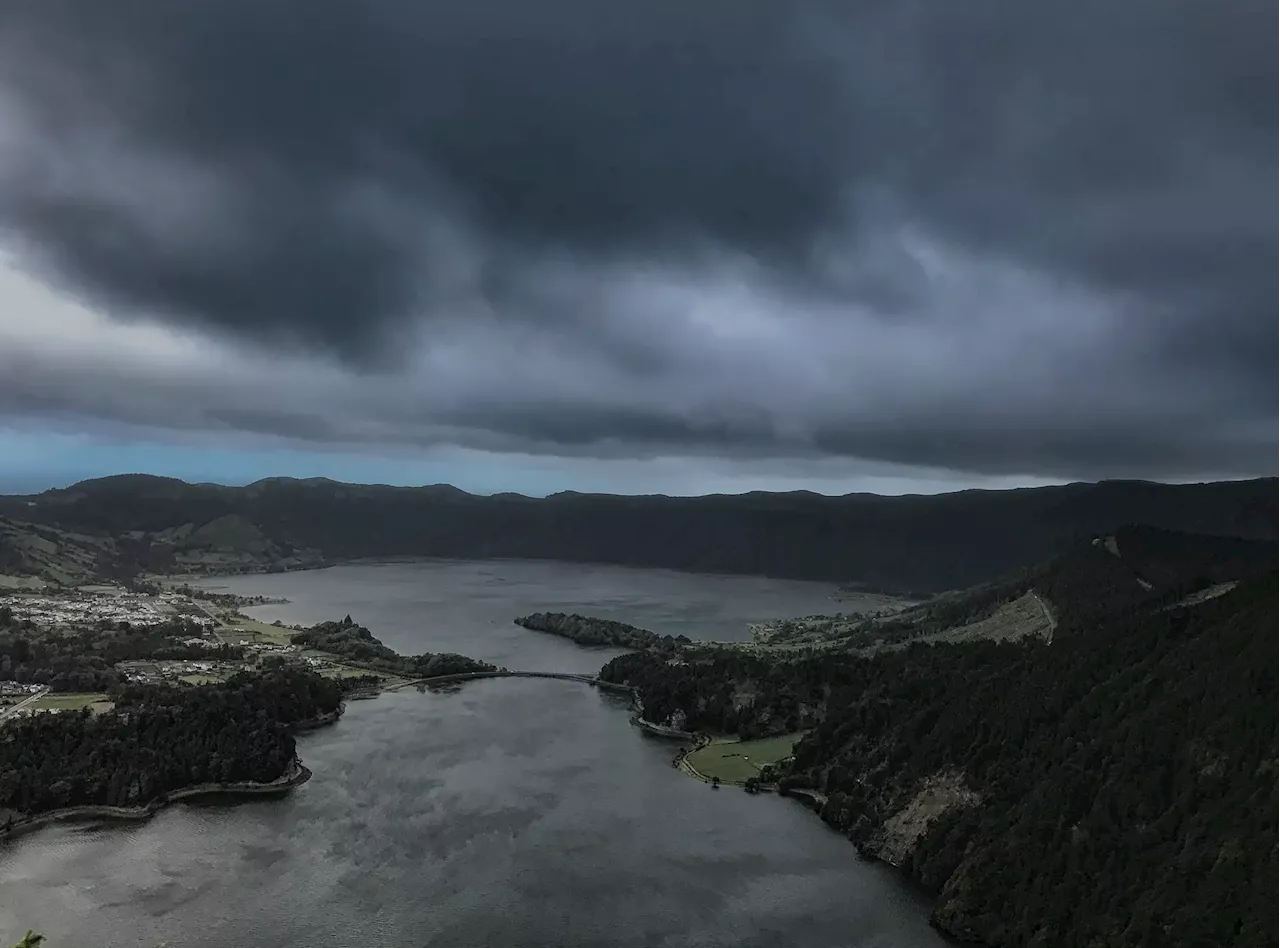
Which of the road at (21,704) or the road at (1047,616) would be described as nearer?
the road at (21,704)

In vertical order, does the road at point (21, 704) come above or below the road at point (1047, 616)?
below

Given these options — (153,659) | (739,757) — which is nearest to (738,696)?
(739,757)

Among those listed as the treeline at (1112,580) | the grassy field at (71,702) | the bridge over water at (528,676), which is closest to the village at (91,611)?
the grassy field at (71,702)

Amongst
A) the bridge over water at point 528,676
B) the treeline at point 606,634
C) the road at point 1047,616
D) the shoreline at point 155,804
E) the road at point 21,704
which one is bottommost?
the shoreline at point 155,804

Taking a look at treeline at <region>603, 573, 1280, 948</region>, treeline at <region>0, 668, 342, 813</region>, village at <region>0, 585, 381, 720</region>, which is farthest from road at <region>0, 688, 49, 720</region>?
treeline at <region>603, 573, 1280, 948</region>

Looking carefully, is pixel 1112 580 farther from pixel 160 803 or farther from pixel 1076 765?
pixel 160 803

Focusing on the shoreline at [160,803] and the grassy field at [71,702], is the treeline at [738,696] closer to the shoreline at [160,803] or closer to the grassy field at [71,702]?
the shoreline at [160,803]

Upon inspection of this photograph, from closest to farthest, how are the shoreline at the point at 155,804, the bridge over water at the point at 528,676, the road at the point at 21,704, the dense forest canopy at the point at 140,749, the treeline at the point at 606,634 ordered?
1. the shoreline at the point at 155,804
2. the dense forest canopy at the point at 140,749
3. the road at the point at 21,704
4. the bridge over water at the point at 528,676
5. the treeline at the point at 606,634
